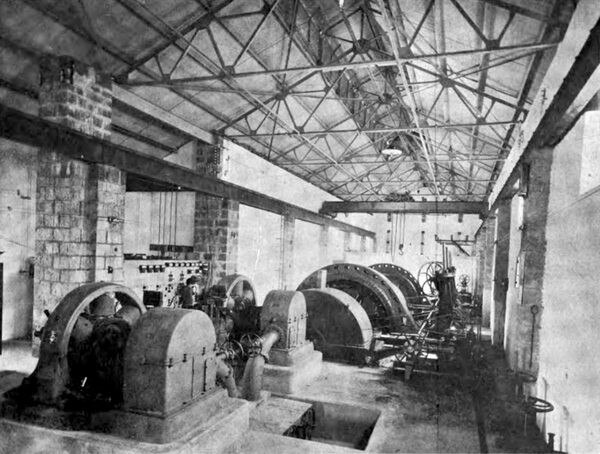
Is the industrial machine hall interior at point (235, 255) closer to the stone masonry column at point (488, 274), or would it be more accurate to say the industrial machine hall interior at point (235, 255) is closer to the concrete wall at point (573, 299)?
the concrete wall at point (573, 299)

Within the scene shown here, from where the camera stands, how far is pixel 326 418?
20.7 ft

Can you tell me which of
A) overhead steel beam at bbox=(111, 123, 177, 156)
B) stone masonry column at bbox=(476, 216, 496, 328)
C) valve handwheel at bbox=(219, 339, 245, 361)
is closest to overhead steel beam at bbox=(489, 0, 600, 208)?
valve handwheel at bbox=(219, 339, 245, 361)

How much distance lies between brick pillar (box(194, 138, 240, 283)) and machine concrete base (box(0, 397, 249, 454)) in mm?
6737

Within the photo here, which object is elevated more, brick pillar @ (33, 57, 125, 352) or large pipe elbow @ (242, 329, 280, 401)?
brick pillar @ (33, 57, 125, 352)

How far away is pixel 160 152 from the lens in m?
11.1

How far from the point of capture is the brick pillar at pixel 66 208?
22.8 feet

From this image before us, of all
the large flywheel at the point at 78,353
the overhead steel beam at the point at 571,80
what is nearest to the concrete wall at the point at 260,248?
the large flywheel at the point at 78,353

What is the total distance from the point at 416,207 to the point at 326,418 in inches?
413

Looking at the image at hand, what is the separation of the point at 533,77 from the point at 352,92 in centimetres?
630

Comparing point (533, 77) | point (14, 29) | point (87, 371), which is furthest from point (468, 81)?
point (87, 371)

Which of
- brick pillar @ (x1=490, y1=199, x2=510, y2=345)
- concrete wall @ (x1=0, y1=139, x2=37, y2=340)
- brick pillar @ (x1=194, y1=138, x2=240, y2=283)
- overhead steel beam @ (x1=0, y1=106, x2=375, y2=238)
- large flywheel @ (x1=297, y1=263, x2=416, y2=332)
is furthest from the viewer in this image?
brick pillar @ (x1=194, y1=138, x2=240, y2=283)

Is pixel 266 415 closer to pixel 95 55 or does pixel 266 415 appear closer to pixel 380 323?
pixel 380 323

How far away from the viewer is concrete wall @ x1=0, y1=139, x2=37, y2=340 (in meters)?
8.30

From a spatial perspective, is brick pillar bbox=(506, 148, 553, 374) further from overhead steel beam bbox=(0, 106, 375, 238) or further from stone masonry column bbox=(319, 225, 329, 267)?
stone masonry column bbox=(319, 225, 329, 267)
